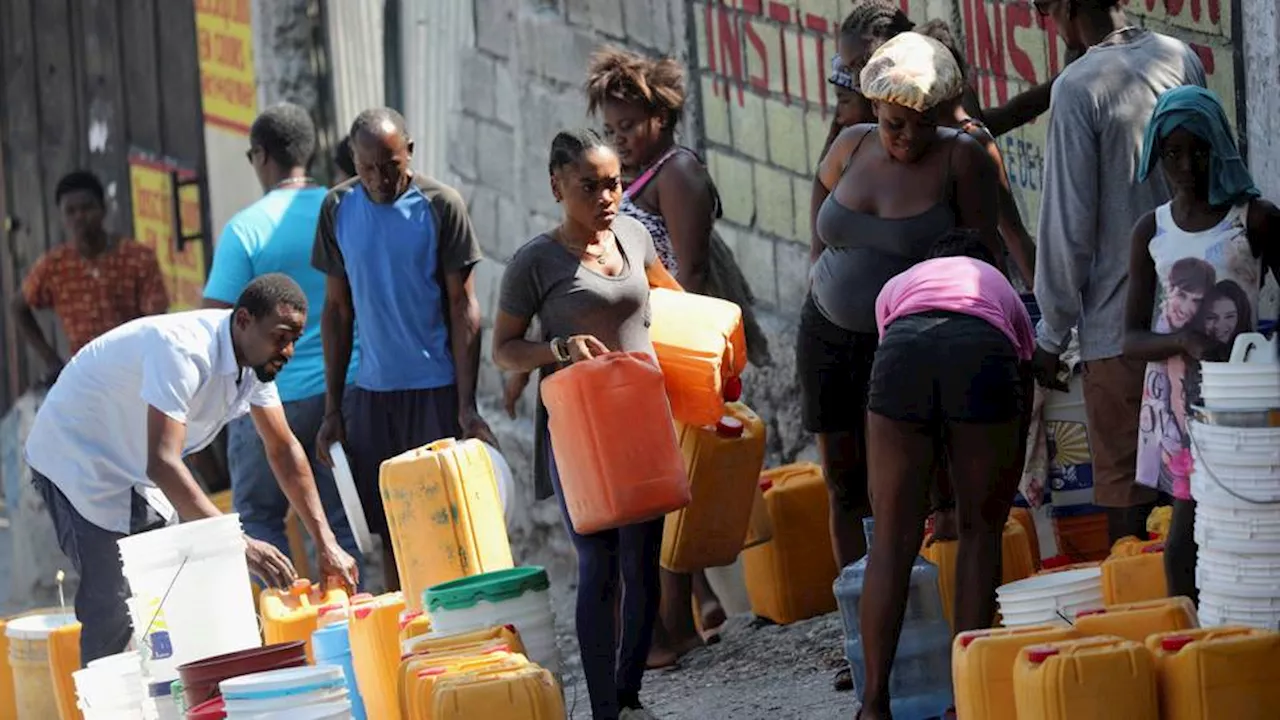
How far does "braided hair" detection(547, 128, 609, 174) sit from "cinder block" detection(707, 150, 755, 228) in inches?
104

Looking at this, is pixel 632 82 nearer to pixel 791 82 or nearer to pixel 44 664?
pixel 791 82

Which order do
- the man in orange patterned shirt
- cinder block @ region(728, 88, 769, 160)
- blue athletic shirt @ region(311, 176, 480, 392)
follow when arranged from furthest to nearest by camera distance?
the man in orange patterned shirt < cinder block @ region(728, 88, 769, 160) < blue athletic shirt @ region(311, 176, 480, 392)

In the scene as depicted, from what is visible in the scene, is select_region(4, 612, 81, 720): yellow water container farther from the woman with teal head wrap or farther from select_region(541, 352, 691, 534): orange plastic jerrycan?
the woman with teal head wrap

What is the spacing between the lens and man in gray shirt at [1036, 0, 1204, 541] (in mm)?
6645

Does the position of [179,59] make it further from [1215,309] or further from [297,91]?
[1215,309]

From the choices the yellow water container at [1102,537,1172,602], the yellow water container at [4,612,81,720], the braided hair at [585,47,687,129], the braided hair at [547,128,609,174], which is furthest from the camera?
the yellow water container at [4,612,81,720]

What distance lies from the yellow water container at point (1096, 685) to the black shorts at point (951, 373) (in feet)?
2.83

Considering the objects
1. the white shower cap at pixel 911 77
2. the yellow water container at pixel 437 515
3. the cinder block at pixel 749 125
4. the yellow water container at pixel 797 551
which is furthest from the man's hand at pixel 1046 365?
the cinder block at pixel 749 125

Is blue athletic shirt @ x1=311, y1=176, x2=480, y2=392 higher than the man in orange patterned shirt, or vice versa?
the man in orange patterned shirt

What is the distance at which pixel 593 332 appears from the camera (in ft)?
22.7

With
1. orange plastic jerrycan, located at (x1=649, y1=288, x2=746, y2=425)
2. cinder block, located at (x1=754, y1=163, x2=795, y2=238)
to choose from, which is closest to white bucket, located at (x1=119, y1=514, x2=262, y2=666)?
orange plastic jerrycan, located at (x1=649, y1=288, x2=746, y2=425)

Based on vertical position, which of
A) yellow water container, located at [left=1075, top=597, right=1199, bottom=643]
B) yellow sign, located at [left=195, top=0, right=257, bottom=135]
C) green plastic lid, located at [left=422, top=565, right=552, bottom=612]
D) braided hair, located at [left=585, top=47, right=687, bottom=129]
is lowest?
yellow water container, located at [left=1075, top=597, right=1199, bottom=643]

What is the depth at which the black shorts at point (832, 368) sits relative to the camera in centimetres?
707

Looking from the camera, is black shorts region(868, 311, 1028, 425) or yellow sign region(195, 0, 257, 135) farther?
yellow sign region(195, 0, 257, 135)
